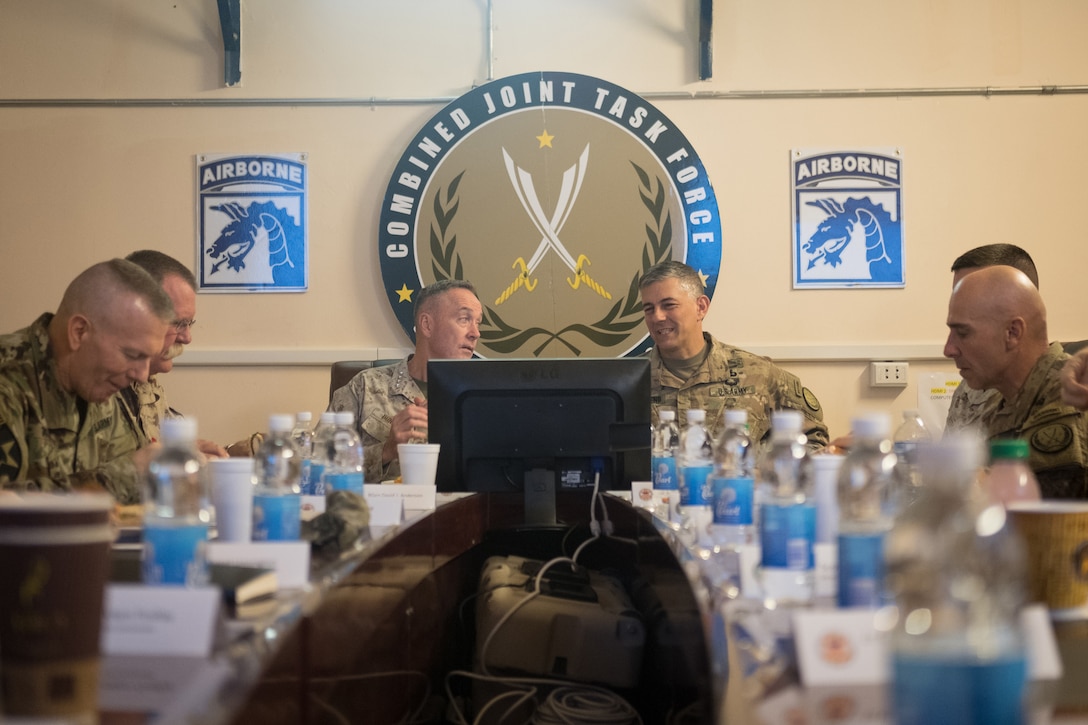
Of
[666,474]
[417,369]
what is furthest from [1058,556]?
[417,369]

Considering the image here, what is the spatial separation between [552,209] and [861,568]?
3.11 meters

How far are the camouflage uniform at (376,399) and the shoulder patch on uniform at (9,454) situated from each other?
1218 mm

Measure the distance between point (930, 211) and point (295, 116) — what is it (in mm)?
2388

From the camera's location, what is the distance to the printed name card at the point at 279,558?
48.4 inches

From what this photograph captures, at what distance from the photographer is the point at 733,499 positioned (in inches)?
64.0

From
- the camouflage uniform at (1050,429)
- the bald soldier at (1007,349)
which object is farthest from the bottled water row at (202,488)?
the bald soldier at (1007,349)

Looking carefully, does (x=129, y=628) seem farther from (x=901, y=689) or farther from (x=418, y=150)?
(x=418, y=150)

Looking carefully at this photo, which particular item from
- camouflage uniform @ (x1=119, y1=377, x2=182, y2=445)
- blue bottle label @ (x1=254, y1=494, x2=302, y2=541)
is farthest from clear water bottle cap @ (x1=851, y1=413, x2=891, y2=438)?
camouflage uniform @ (x1=119, y1=377, x2=182, y2=445)

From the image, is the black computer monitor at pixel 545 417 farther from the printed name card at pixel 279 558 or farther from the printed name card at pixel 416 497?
the printed name card at pixel 279 558

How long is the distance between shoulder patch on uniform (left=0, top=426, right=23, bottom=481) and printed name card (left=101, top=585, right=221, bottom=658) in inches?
57.9

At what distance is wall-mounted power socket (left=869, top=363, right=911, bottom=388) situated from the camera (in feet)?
13.1

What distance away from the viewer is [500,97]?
158 inches

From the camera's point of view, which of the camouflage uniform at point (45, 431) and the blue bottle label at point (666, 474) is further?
the blue bottle label at point (666, 474)

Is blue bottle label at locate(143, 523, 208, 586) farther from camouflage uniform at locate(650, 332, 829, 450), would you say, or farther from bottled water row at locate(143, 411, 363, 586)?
camouflage uniform at locate(650, 332, 829, 450)
